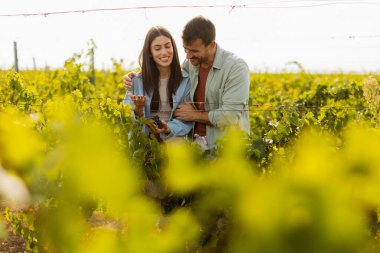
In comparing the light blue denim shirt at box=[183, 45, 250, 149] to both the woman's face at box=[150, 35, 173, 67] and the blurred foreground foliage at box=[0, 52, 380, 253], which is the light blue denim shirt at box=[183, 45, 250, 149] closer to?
the woman's face at box=[150, 35, 173, 67]

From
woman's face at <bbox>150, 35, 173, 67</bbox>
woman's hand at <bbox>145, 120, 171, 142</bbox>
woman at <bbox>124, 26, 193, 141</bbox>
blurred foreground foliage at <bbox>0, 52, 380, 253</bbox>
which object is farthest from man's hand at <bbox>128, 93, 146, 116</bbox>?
blurred foreground foliage at <bbox>0, 52, 380, 253</bbox>

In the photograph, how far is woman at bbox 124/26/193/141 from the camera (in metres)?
3.72

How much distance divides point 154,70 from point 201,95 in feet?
1.26

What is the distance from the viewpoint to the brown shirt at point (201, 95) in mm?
3738

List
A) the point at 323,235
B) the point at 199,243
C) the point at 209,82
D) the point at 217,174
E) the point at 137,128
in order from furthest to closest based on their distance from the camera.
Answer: the point at 209,82, the point at 137,128, the point at 199,243, the point at 217,174, the point at 323,235

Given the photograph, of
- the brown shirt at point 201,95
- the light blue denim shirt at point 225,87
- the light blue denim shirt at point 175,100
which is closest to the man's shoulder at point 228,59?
the light blue denim shirt at point 225,87

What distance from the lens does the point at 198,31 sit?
3514 millimetres

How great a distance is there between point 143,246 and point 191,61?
9.86 feet

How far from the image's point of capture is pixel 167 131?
3.60 metres

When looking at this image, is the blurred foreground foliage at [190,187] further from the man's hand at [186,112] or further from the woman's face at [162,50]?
the woman's face at [162,50]

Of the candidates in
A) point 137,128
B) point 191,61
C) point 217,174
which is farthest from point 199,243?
point 191,61

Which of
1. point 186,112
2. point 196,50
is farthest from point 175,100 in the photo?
point 196,50

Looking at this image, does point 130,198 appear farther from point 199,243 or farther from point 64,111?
point 199,243

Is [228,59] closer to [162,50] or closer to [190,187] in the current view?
[162,50]
